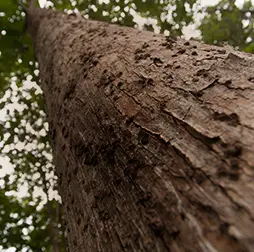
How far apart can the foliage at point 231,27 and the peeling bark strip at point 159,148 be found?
19.1ft

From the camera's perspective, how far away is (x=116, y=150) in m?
1.19

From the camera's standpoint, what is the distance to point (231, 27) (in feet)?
23.4

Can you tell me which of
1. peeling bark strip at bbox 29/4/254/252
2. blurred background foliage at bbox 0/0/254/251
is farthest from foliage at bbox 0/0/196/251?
peeling bark strip at bbox 29/4/254/252

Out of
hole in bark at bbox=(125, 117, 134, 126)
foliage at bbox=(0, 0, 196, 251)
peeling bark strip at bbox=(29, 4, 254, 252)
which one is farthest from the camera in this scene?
foliage at bbox=(0, 0, 196, 251)

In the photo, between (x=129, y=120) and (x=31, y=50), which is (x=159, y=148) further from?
(x=31, y=50)

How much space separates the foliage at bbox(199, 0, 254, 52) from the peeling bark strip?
583 cm

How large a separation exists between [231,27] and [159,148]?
22.6 ft

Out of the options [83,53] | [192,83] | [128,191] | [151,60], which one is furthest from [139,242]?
[83,53]

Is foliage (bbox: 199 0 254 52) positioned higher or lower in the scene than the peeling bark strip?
higher

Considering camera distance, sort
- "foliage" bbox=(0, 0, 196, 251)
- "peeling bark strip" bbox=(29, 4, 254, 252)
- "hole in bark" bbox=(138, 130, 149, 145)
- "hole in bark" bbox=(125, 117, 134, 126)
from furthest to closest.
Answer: "foliage" bbox=(0, 0, 196, 251) < "hole in bark" bbox=(125, 117, 134, 126) < "hole in bark" bbox=(138, 130, 149, 145) < "peeling bark strip" bbox=(29, 4, 254, 252)

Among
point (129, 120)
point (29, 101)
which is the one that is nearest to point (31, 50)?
point (29, 101)

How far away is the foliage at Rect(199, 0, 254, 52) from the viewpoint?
712cm

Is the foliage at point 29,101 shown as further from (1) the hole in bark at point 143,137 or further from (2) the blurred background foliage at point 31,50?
(1) the hole in bark at point 143,137

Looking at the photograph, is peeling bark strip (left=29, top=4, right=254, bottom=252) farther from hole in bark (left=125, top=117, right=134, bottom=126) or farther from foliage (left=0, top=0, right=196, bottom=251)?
foliage (left=0, top=0, right=196, bottom=251)
